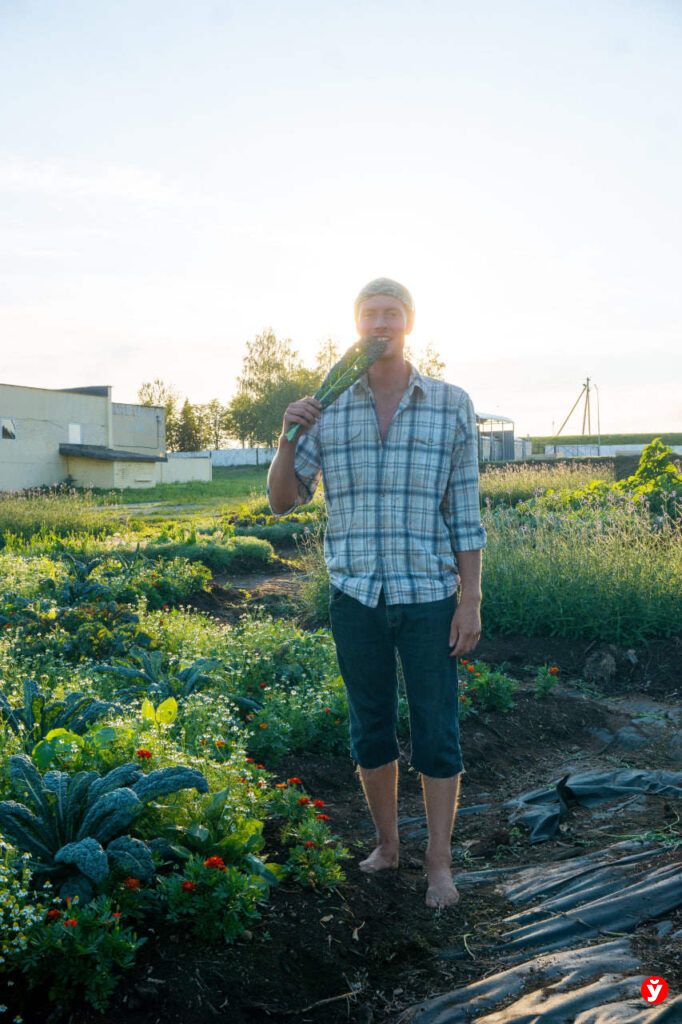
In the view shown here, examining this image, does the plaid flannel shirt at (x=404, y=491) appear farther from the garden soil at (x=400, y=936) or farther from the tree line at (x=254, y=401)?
the tree line at (x=254, y=401)

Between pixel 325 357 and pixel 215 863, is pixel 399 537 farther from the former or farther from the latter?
pixel 325 357

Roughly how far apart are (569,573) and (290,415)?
4.95 meters

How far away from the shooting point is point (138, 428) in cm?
4253

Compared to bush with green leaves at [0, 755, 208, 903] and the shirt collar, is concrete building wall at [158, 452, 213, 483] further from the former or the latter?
bush with green leaves at [0, 755, 208, 903]

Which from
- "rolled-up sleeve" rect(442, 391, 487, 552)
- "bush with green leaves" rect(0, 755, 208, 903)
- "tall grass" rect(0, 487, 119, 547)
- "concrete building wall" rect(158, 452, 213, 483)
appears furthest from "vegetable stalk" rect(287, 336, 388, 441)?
"concrete building wall" rect(158, 452, 213, 483)

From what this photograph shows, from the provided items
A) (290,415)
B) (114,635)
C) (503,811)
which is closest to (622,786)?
(503,811)

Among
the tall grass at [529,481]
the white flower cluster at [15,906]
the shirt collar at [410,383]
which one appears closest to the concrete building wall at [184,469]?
the tall grass at [529,481]

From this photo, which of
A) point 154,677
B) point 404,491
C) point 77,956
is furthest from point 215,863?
point 154,677

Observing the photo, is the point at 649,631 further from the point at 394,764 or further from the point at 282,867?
the point at 282,867

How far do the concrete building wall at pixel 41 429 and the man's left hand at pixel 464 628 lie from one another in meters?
32.2

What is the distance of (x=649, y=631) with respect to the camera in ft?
23.6

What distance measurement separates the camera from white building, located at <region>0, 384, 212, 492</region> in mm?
33312

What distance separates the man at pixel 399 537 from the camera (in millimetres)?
3092

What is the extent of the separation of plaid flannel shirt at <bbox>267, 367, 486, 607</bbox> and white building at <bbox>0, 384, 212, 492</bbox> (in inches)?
1193
